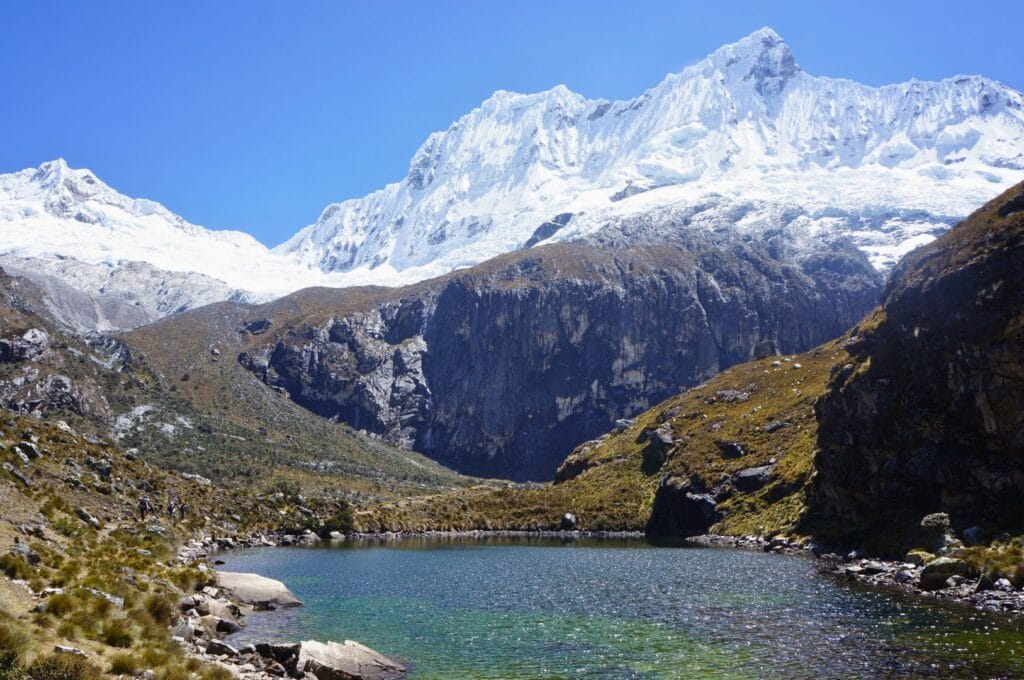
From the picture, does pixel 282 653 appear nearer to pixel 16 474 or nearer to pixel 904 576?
pixel 16 474

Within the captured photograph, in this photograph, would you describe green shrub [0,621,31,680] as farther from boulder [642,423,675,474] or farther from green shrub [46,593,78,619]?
boulder [642,423,675,474]

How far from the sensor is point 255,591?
50.8 m

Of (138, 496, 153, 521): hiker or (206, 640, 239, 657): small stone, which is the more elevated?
(138, 496, 153, 521): hiker

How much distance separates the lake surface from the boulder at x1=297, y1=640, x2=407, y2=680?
145 cm

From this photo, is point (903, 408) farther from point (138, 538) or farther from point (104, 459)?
point (104, 459)

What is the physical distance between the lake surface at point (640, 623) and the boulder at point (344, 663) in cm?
145

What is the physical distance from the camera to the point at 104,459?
81250 millimetres

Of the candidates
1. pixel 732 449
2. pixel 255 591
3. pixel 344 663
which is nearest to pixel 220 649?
pixel 344 663

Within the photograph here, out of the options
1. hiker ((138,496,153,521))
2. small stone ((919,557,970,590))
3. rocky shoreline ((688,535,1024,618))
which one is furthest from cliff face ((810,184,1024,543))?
hiker ((138,496,153,521))

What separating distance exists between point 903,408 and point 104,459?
7968cm

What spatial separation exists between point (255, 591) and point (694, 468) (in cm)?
8706

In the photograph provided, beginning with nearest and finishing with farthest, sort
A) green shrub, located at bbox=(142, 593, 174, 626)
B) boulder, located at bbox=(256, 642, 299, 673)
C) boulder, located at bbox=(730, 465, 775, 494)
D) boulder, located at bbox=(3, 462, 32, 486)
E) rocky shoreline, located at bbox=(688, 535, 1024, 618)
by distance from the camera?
boulder, located at bbox=(256, 642, 299, 673) → green shrub, located at bbox=(142, 593, 174, 626) → rocky shoreline, located at bbox=(688, 535, 1024, 618) → boulder, located at bbox=(3, 462, 32, 486) → boulder, located at bbox=(730, 465, 775, 494)

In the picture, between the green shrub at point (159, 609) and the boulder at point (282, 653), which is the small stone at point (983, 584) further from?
the green shrub at point (159, 609)

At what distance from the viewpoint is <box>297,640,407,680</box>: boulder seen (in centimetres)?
3075
